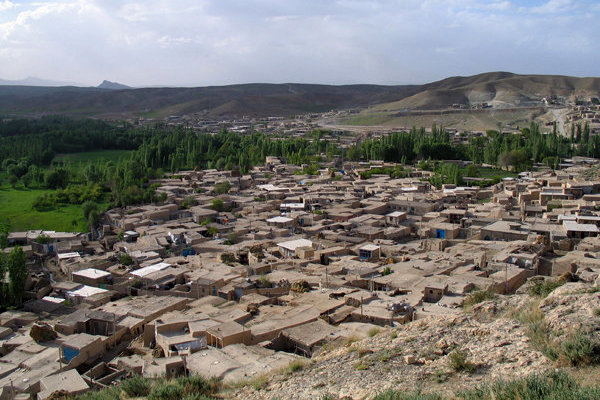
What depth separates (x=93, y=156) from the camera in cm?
3969

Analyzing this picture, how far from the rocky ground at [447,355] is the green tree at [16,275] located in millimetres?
8298

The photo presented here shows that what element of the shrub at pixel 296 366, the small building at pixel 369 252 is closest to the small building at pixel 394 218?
the small building at pixel 369 252

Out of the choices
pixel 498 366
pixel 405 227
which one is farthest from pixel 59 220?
pixel 498 366

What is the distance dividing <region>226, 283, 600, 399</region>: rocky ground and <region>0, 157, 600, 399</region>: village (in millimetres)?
1085

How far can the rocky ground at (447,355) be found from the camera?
4465 mm

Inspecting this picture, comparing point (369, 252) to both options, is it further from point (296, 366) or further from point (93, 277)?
point (296, 366)

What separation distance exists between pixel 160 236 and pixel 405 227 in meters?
7.45

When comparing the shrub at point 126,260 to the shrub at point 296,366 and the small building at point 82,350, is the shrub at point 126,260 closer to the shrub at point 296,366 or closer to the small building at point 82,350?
the small building at point 82,350

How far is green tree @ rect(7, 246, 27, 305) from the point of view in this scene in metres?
11.4

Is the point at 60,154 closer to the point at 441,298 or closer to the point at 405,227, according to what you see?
the point at 405,227

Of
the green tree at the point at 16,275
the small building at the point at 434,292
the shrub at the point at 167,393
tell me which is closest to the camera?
the shrub at the point at 167,393

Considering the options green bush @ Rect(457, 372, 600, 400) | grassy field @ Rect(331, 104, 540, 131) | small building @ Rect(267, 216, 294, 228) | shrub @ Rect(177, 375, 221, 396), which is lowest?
small building @ Rect(267, 216, 294, 228)

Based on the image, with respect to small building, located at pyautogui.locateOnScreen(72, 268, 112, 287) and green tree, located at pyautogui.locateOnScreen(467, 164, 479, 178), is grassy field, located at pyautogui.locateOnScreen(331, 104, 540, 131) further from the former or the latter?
small building, located at pyautogui.locateOnScreen(72, 268, 112, 287)

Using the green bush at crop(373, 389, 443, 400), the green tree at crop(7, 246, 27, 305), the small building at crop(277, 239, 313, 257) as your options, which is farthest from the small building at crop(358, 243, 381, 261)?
the green bush at crop(373, 389, 443, 400)
